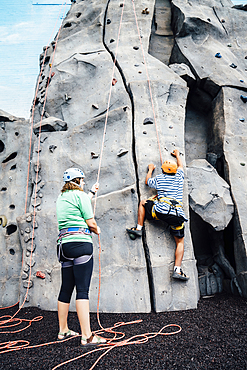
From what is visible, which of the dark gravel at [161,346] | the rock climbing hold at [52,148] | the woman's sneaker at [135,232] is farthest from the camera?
the rock climbing hold at [52,148]

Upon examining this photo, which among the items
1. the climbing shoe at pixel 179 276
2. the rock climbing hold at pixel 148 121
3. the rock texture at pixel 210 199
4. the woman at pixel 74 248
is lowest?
the climbing shoe at pixel 179 276

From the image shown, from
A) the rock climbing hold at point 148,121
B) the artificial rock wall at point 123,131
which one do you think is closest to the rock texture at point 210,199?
the artificial rock wall at point 123,131

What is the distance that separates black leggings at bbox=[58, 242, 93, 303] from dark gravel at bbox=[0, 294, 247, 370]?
1.39 feet

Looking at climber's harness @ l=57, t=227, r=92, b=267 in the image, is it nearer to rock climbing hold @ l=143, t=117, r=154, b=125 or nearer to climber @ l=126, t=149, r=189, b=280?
climber @ l=126, t=149, r=189, b=280

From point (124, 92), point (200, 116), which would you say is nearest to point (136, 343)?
point (124, 92)

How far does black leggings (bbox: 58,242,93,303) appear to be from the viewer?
8.29 ft

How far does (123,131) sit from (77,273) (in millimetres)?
2576

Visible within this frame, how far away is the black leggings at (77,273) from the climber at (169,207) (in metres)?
1.35

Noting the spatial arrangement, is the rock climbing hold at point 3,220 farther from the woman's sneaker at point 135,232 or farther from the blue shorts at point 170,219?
the blue shorts at point 170,219

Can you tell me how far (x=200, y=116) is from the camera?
5844mm

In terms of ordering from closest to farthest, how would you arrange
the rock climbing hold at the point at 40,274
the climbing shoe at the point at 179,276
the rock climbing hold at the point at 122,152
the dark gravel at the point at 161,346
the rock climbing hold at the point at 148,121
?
1. the dark gravel at the point at 161,346
2. the climbing shoe at the point at 179,276
3. the rock climbing hold at the point at 40,274
4. the rock climbing hold at the point at 122,152
5. the rock climbing hold at the point at 148,121

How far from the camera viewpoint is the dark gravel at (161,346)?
2.16m

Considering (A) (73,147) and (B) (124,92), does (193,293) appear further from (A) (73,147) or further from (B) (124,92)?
(B) (124,92)

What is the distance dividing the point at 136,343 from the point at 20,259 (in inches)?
108
